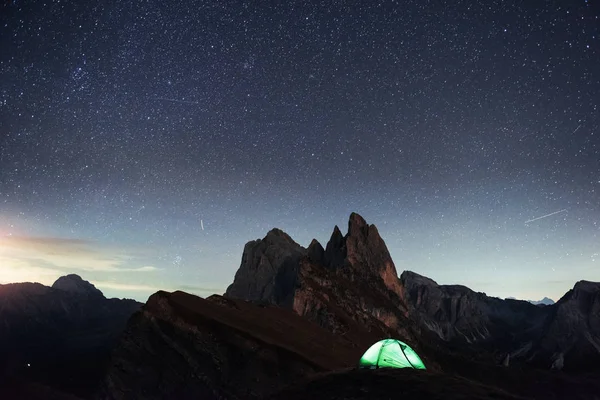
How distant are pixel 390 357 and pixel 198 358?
130ft

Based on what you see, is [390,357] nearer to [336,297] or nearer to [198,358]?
[198,358]

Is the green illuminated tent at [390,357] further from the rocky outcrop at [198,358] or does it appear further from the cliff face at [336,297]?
the cliff face at [336,297]

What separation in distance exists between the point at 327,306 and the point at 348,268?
2288 inches

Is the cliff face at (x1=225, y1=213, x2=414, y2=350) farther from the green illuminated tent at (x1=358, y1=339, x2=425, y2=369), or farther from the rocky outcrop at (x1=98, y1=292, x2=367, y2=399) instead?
the green illuminated tent at (x1=358, y1=339, x2=425, y2=369)

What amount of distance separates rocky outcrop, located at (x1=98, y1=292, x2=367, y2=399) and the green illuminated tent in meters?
22.2

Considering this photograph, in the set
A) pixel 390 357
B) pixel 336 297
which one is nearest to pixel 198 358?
pixel 390 357

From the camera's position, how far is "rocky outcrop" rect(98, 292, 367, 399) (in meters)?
68.2

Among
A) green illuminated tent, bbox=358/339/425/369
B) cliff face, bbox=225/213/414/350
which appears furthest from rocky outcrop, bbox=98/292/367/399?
cliff face, bbox=225/213/414/350

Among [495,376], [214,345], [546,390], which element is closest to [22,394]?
[214,345]

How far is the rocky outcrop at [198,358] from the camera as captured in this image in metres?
68.2

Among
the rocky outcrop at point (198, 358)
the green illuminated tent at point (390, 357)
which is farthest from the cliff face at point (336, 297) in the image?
the green illuminated tent at point (390, 357)

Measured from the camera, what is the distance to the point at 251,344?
76.1 metres

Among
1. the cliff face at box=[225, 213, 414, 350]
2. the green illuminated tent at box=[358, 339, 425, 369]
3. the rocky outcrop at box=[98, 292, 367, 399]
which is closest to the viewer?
the green illuminated tent at box=[358, 339, 425, 369]

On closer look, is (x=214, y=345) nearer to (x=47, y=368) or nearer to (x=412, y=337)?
(x=47, y=368)
